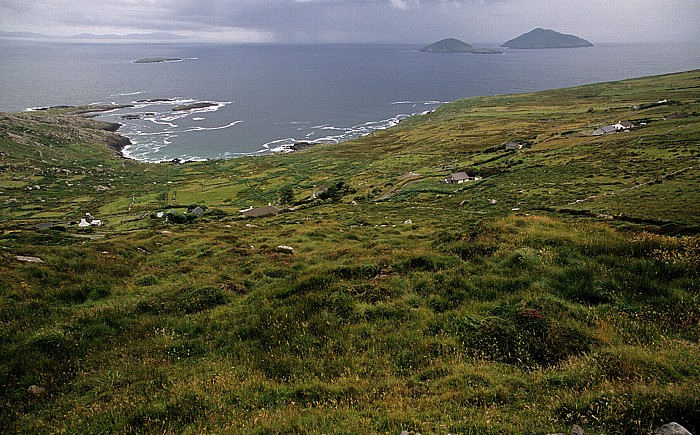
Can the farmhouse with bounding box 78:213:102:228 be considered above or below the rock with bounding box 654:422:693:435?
below

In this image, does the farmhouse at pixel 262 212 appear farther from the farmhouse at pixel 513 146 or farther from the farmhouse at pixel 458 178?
the farmhouse at pixel 513 146

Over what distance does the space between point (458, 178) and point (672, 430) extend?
65.3 metres

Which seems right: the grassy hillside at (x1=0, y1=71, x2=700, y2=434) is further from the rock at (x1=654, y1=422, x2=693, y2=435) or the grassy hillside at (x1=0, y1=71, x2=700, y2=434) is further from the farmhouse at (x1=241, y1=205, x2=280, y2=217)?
the farmhouse at (x1=241, y1=205, x2=280, y2=217)

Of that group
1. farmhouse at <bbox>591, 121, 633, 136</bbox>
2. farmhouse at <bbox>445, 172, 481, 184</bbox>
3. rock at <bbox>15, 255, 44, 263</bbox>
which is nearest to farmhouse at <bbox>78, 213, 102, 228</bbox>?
rock at <bbox>15, 255, 44, 263</bbox>

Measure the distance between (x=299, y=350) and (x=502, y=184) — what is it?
55240 mm

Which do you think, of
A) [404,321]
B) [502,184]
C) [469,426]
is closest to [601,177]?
[502,184]

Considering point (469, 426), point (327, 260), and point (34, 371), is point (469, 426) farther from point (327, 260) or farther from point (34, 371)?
point (327, 260)

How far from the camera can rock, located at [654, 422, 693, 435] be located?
5.41 meters

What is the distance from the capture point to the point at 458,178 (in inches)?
2672

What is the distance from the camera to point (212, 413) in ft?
25.7

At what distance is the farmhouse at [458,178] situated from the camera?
6688cm

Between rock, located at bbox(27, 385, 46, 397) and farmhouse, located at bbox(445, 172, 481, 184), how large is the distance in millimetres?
64195

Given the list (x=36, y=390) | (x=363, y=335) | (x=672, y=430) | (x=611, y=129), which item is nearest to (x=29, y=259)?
(x=36, y=390)

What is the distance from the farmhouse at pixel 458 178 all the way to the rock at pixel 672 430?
6263 centimetres
